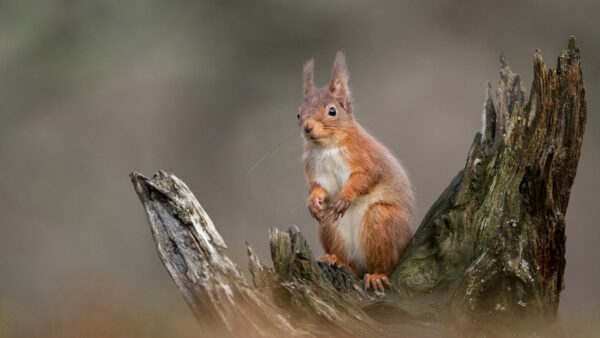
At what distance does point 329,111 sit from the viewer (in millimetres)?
3635

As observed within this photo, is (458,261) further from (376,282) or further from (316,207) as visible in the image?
(316,207)

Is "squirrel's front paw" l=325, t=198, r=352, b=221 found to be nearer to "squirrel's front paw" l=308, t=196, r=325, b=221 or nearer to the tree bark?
"squirrel's front paw" l=308, t=196, r=325, b=221

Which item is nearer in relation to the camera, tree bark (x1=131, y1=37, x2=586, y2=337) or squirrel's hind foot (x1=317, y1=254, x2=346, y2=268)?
tree bark (x1=131, y1=37, x2=586, y2=337)

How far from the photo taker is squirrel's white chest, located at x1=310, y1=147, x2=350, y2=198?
3.66 metres

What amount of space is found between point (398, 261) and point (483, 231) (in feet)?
1.56

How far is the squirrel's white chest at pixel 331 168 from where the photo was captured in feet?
12.0

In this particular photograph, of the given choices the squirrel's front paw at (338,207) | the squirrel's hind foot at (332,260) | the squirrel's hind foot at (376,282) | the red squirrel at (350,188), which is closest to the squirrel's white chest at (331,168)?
the red squirrel at (350,188)

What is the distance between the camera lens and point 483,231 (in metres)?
3.14

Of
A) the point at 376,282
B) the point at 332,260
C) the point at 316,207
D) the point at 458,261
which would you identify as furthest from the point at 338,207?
the point at 458,261

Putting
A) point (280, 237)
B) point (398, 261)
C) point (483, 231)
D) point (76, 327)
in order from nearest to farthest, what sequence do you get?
point (76, 327), point (280, 237), point (483, 231), point (398, 261)

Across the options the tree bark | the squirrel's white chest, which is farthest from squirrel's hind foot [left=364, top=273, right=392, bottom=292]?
the squirrel's white chest

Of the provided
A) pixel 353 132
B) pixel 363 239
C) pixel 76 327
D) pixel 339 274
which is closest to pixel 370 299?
pixel 339 274

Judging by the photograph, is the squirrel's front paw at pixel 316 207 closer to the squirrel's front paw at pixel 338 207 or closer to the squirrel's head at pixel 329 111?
the squirrel's front paw at pixel 338 207

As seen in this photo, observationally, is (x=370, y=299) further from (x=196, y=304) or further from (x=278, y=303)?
(x=196, y=304)
